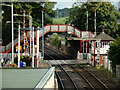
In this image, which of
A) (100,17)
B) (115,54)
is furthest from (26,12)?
(115,54)

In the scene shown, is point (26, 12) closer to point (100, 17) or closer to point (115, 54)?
point (100, 17)

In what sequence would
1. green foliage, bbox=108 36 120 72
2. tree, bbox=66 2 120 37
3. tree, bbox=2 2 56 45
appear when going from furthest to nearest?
tree, bbox=66 2 120 37, tree, bbox=2 2 56 45, green foliage, bbox=108 36 120 72

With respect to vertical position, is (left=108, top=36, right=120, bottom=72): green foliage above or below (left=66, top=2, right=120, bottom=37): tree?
below

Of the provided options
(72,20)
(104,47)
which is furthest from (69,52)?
(104,47)

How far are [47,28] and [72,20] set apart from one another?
9.73m

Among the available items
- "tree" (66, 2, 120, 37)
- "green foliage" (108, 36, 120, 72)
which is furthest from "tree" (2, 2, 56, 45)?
"green foliage" (108, 36, 120, 72)

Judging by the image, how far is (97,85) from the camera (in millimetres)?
18812

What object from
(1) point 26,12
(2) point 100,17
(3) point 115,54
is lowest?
(3) point 115,54

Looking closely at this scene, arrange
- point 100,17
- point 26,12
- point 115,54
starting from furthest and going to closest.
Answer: point 100,17, point 26,12, point 115,54

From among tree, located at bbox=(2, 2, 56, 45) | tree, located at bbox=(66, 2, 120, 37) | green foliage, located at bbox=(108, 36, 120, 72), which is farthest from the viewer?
tree, located at bbox=(66, 2, 120, 37)

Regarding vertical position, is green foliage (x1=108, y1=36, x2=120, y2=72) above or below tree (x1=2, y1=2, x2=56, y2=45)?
below

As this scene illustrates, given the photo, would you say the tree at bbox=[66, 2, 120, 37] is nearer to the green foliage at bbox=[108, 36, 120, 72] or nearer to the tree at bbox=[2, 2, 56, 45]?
the tree at bbox=[2, 2, 56, 45]

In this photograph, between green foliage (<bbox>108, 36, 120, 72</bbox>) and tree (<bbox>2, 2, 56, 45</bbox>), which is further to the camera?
tree (<bbox>2, 2, 56, 45</bbox>)

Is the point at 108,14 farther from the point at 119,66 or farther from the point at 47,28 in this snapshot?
the point at 119,66
